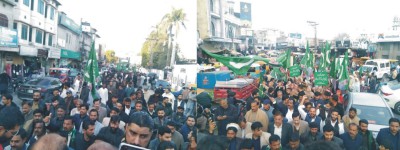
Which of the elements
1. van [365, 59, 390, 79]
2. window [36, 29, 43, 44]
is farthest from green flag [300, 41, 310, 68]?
window [36, 29, 43, 44]

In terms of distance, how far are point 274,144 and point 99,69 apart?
60.9 inches

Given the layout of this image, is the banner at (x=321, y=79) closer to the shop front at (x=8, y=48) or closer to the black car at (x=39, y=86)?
the black car at (x=39, y=86)

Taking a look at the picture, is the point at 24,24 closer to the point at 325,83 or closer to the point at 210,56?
the point at 210,56

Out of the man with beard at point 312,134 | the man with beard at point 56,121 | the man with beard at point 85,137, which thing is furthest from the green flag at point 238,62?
the man with beard at point 56,121

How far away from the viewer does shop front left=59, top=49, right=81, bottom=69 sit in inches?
85.8

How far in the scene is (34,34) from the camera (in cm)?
201

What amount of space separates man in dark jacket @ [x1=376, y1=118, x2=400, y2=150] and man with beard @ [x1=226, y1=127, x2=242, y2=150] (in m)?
1.08

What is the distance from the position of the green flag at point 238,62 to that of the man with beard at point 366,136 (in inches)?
43.5

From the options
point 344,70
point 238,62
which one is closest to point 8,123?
point 238,62

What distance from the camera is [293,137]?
9.91 feet

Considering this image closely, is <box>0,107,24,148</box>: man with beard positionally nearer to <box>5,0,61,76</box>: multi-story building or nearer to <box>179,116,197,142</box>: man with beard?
<box>5,0,61,76</box>: multi-story building

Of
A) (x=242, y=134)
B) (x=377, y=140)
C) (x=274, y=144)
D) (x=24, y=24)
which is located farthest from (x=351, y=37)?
(x=24, y=24)

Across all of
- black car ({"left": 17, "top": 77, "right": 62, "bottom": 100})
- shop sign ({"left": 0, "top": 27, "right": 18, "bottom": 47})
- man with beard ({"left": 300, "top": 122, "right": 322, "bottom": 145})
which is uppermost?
shop sign ({"left": 0, "top": 27, "right": 18, "bottom": 47})

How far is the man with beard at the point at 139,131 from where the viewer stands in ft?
5.70
